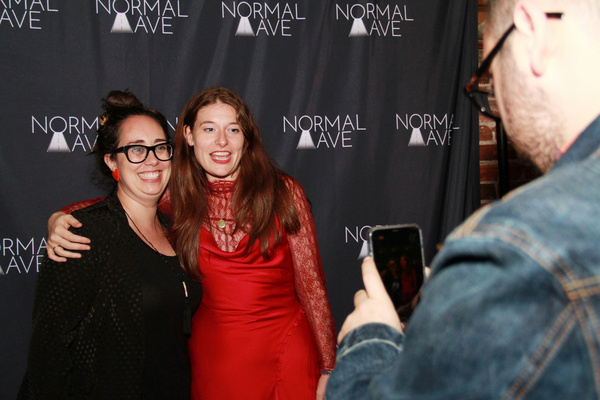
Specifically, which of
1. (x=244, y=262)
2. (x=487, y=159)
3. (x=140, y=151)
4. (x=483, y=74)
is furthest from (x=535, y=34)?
(x=487, y=159)

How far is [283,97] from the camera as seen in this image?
2.51 meters

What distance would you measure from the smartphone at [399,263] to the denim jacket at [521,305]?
0.47 metres

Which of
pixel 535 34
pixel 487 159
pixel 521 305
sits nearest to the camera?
pixel 521 305

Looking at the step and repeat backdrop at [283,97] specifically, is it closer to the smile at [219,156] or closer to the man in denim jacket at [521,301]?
the smile at [219,156]

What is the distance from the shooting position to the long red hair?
1.78 metres

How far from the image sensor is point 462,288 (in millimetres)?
426

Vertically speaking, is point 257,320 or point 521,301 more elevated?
point 521,301

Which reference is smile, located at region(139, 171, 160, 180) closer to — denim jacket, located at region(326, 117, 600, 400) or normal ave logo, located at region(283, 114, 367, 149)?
normal ave logo, located at region(283, 114, 367, 149)

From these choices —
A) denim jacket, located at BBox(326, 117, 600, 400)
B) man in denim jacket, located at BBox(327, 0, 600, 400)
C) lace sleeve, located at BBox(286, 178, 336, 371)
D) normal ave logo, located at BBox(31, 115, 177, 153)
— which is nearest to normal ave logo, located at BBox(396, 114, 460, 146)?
lace sleeve, located at BBox(286, 178, 336, 371)

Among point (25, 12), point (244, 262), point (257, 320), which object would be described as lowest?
point (257, 320)

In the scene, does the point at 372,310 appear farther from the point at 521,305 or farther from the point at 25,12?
the point at 25,12

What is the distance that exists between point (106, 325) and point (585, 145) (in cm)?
148

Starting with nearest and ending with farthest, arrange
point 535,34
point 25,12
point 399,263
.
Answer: point 535,34, point 399,263, point 25,12

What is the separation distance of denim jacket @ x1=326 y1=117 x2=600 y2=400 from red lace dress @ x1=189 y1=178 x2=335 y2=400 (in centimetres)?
135
